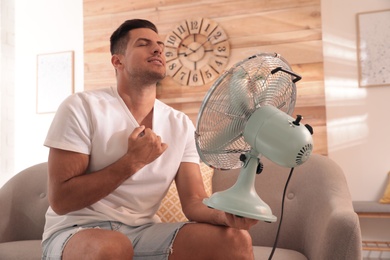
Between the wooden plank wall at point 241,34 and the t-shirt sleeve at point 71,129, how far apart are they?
246cm

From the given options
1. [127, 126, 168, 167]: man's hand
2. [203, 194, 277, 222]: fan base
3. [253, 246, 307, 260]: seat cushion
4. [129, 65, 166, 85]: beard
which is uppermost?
[129, 65, 166, 85]: beard

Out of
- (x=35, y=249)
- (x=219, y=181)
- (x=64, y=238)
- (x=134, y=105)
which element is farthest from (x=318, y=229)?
(x=35, y=249)

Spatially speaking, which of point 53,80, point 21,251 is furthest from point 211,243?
point 53,80

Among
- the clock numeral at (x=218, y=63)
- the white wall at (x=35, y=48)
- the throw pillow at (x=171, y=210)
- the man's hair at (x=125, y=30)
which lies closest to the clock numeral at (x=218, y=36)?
the clock numeral at (x=218, y=63)

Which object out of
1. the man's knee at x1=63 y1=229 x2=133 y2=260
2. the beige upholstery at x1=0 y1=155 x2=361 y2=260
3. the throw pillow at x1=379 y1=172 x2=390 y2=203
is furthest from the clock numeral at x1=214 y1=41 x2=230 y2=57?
the man's knee at x1=63 y1=229 x2=133 y2=260

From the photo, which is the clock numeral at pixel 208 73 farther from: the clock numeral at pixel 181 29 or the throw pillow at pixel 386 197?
the throw pillow at pixel 386 197

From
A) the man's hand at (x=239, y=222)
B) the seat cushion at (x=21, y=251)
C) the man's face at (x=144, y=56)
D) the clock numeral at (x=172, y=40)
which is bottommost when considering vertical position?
the seat cushion at (x=21, y=251)

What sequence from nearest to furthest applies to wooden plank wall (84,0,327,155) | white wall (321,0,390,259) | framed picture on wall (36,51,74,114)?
white wall (321,0,390,259)
wooden plank wall (84,0,327,155)
framed picture on wall (36,51,74,114)

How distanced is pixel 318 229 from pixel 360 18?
95.7 inches

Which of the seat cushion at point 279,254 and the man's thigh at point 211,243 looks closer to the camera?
the man's thigh at point 211,243

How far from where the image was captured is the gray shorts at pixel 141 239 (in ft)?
4.52

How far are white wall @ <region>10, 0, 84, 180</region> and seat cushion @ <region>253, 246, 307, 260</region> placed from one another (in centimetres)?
305

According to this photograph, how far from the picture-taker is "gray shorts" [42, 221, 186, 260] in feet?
4.52

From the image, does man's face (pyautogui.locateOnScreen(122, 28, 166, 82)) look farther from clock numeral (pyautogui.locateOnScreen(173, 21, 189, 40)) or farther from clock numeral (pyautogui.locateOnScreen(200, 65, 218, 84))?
clock numeral (pyautogui.locateOnScreen(173, 21, 189, 40))
